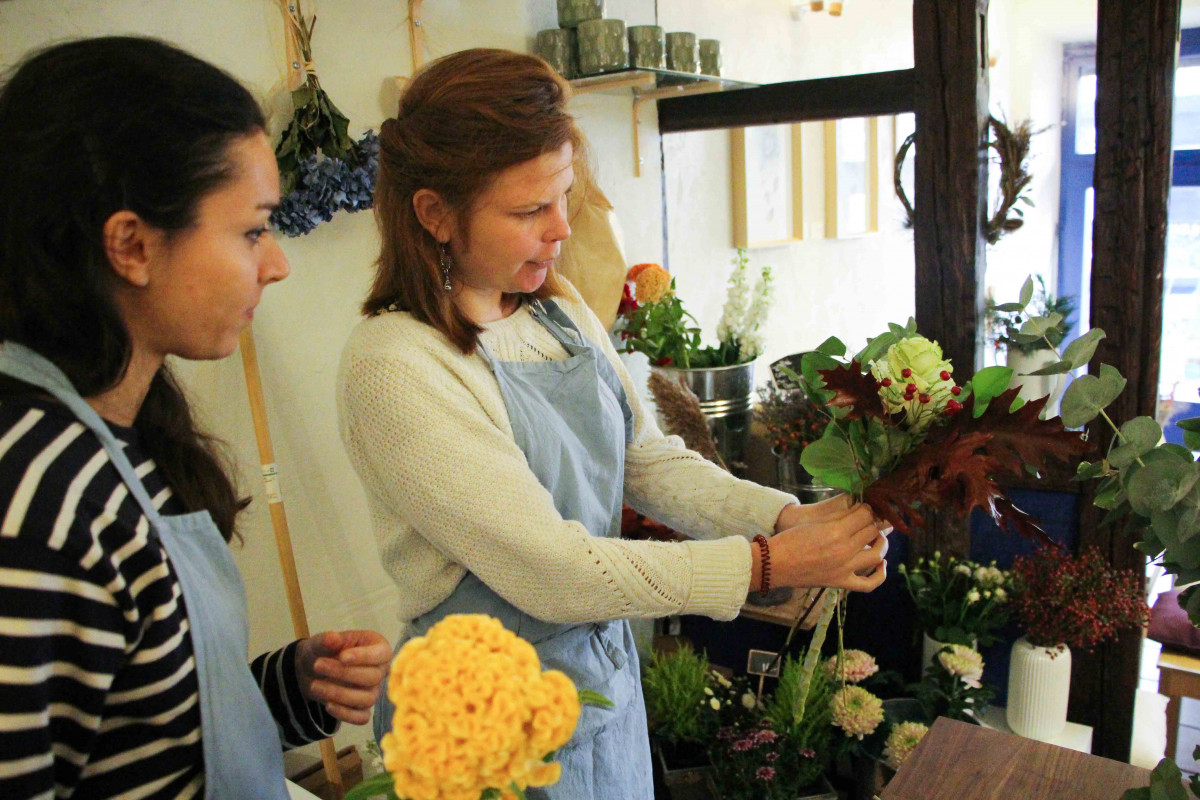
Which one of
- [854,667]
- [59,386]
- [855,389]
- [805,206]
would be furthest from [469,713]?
[805,206]

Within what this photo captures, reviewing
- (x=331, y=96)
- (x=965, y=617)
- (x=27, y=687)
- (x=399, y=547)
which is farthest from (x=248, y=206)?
(x=965, y=617)

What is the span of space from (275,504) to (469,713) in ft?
5.09

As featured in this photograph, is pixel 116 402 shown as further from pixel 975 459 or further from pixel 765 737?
pixel 765 737

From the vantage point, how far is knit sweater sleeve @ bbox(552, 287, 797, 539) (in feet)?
4.49

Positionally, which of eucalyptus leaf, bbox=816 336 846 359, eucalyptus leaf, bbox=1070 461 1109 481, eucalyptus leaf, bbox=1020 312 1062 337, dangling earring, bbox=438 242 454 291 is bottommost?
eucalyptus leaf, bbox=1070 461 1109 481

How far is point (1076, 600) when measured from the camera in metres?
2.12

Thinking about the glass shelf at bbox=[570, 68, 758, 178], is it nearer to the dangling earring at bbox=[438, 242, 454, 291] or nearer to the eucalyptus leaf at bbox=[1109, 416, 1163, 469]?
the dangling earring at bbox=[438, 242, 454, 291]

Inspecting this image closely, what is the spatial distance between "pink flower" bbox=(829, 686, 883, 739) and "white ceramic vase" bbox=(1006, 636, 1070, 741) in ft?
1.33

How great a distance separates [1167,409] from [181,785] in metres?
4.05

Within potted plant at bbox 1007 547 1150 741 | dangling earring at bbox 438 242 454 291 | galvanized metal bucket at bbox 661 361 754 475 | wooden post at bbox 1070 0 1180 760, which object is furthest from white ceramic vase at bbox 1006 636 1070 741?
dangling earring at bbox 438 242 454 291

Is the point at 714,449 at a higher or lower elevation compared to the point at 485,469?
lower

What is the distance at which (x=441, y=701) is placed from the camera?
0.48 metres

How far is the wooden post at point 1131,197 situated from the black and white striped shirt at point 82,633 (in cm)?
197

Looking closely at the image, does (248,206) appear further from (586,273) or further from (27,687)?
(586,273)
